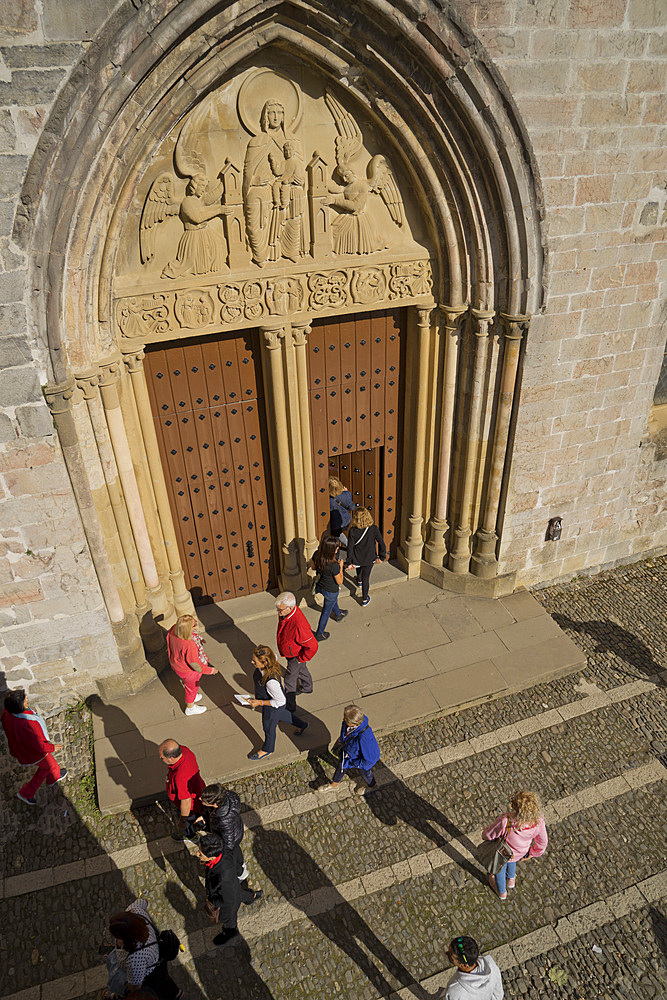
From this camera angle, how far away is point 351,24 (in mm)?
5980

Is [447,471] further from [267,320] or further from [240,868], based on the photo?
[240,868]

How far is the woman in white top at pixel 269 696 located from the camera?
21.1 feet

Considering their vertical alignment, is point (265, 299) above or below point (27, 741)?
above

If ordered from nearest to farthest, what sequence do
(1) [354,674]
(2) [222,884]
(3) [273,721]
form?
(2) [222,884] → (3) [273,721] → (1) [354,674]

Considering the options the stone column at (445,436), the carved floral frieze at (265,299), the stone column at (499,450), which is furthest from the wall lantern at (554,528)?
the carved floral frieze at (265,299)

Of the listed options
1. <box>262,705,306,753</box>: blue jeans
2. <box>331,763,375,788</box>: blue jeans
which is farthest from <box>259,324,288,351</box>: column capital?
Answer: <box>331,763,375,788</box>: blue jeans

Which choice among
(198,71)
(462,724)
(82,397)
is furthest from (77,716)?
(198,71)

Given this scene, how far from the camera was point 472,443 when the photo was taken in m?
8.24

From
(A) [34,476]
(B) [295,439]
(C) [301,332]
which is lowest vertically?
(B) [295,439]

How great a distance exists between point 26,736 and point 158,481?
110 inches

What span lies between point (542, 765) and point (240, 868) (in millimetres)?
3253

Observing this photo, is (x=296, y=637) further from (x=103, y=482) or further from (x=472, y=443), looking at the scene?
(x=472, y=443)

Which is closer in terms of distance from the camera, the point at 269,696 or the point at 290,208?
the point at 269,696

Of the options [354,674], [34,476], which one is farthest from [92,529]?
[354,674]
